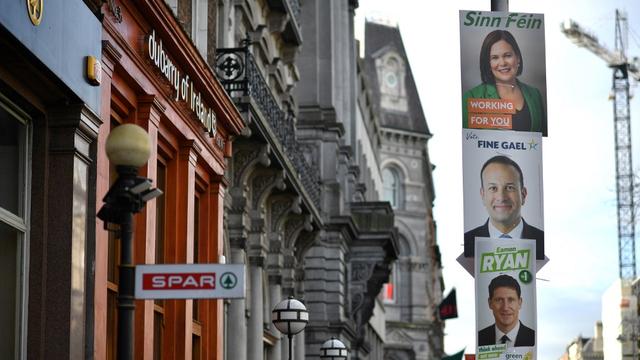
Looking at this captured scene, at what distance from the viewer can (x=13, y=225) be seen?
1562 centimetres

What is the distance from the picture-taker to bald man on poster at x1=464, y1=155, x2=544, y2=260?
23.1m

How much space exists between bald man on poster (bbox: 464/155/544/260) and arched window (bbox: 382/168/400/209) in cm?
9437

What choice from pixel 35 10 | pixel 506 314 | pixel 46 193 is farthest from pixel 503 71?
pixel 35 10

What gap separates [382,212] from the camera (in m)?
50.9

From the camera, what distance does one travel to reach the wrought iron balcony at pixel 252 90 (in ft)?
92.8

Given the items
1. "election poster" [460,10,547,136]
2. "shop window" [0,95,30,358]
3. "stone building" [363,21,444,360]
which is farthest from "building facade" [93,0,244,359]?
"stone building" [363,21,444,360]

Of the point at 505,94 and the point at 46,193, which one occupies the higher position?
the point at 505,94

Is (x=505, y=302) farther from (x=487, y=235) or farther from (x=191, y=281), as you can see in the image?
(x=191, y=281)

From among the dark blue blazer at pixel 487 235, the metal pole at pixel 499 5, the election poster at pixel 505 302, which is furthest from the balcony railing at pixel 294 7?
the election poster at pixel 505 302

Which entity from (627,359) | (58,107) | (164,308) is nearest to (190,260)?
(164,308)

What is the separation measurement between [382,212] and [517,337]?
27.9 meters

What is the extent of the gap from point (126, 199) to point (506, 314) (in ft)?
38.6

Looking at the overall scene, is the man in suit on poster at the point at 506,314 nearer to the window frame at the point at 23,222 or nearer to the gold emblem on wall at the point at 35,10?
the window frame at the point at 23,222

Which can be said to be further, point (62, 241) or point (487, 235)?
point (487, 235)
